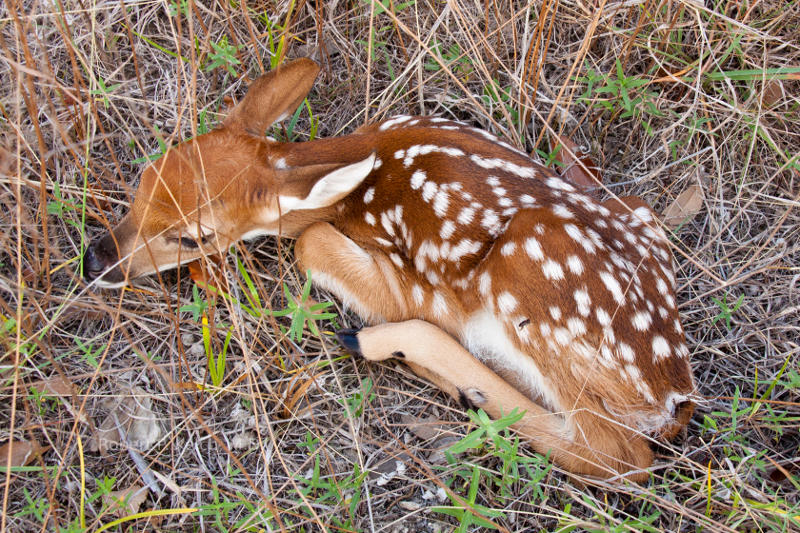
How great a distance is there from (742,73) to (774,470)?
1851 millimetres

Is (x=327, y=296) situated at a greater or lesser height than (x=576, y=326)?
lesser

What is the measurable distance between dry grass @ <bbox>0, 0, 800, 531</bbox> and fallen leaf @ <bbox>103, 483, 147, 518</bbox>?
0.11 ft

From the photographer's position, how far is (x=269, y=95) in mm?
2867

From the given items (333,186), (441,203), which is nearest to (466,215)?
(441,203)

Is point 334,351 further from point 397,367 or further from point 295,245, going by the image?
point 295,245

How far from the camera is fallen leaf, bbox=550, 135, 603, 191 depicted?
132 inches

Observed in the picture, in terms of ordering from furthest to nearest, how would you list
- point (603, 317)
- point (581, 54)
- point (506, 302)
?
point (581, 54), point (506, 302), point (603, 317)

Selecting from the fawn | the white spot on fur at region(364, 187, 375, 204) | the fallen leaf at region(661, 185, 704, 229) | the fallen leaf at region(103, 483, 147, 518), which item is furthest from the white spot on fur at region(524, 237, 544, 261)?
the fallen leaf at region(103, 483, 147, 518)

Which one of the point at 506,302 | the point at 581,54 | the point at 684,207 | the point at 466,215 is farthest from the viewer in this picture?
the point at 684,207

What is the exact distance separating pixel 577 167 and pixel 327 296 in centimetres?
141

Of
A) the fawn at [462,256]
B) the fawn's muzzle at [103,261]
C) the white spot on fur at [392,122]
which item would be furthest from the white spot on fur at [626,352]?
the fawn's muzzle at [103,261]

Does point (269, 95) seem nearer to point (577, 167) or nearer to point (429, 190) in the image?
point (429, 190)

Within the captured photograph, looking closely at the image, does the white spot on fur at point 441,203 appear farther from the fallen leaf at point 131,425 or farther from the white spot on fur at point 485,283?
the fallen leaf at point 131,425

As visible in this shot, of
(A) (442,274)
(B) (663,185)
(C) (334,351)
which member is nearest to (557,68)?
(B) (663,185)
